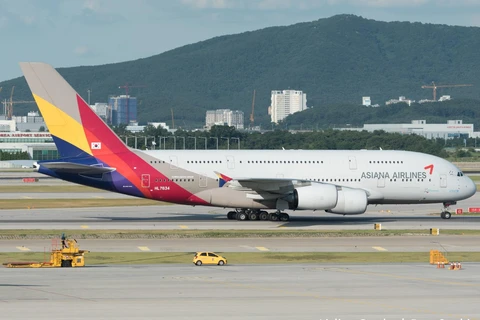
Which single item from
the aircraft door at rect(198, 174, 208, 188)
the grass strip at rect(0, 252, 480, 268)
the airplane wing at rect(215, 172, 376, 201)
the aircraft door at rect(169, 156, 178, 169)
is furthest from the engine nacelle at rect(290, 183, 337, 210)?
the grass strip at rect(0, 252, 480, 268)

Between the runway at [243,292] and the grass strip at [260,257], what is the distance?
2.10 meters

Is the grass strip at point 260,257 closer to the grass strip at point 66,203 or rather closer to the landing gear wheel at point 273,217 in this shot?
the landing gear wheel at point 273,217

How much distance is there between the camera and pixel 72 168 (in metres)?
53.2

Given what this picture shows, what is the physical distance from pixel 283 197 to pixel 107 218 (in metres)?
11.8

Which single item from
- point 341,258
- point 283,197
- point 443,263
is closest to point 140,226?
point 283,197

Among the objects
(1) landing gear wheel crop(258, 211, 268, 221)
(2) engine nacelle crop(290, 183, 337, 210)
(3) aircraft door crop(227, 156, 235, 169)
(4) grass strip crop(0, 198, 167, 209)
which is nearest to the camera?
(2) engine nacelle crop(290, 183, 337, 210)

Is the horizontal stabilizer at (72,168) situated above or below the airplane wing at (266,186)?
above

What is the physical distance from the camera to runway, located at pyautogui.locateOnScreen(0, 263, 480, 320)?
25.2 metres

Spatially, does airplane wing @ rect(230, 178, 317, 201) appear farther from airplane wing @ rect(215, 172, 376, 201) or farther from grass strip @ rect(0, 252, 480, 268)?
grass strip @ rect(0, 252, 480, 268)

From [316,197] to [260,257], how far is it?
1497cm

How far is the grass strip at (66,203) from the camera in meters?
67.9

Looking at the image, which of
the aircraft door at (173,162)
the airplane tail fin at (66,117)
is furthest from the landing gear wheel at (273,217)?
the airplane tail fin at (66,117)

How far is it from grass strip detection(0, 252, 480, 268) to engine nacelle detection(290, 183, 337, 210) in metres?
13.0

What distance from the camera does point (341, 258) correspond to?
38.9 m
